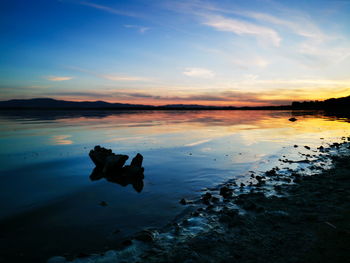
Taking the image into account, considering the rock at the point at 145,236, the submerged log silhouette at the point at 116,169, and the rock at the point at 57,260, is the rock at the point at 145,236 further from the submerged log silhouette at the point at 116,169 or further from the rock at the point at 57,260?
the submerged log silhouette at the point at 116,169

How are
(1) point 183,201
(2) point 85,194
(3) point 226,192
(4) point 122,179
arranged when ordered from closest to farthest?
(1) point 183,201 < (3) point 226,192 < (2) point 85,194 < (4) point 122,179

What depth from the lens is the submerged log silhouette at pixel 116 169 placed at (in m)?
11.1

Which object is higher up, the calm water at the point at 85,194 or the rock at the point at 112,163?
the rock at the point at 112,163

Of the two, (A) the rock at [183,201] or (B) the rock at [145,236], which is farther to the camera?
(A) the rock at [183,201]

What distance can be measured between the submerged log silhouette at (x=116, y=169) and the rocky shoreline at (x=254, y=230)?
166 inches

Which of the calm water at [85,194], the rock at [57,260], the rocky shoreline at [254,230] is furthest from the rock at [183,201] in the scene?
the rock at [57,260]

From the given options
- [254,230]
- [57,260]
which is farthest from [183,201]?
[57,260]

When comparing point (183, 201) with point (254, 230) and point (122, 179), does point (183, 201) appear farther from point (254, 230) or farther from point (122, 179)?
point (122, 179)

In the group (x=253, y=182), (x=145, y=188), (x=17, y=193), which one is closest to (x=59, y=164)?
(x=17, y=193)

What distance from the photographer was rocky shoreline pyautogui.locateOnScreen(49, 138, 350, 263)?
4.68 metres

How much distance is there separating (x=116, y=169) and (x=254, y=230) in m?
8.66

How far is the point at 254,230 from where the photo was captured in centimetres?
566

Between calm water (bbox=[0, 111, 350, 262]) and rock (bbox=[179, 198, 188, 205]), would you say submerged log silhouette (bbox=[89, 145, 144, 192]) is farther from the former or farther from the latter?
rock (bbox=[179, 198, 188, 205])

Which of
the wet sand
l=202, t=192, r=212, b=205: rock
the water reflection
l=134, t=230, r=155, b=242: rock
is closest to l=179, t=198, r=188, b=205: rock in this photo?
l=202, t=192, r=212, b=205: rock
